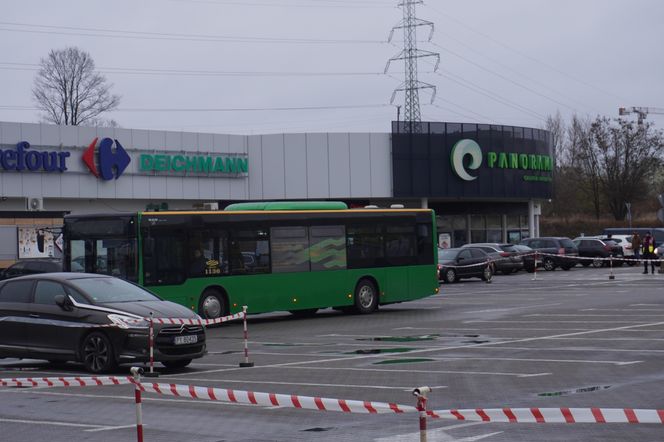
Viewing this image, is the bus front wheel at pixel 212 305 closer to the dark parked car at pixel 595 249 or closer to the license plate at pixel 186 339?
the license plate at pixel 186 339

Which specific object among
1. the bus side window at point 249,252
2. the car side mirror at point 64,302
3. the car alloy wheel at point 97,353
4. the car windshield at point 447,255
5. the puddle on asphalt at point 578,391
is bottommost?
the puddle on asphalt at point 578,391

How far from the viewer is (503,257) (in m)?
54.0

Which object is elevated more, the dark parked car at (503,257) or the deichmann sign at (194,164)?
the deichmann sign at (194,164)

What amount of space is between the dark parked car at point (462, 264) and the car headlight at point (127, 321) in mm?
33308

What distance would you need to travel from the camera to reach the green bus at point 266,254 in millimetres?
25469

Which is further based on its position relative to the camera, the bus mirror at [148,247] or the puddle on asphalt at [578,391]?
the bus mirror at [148,247]

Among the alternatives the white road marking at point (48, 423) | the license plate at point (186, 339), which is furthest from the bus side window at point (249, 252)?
the white road marking at point (48, 423)

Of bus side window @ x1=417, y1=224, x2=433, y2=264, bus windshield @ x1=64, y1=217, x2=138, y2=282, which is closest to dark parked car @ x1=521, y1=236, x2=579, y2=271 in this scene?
bus side window @ x1=417, y1=224, x2=433, y2=264

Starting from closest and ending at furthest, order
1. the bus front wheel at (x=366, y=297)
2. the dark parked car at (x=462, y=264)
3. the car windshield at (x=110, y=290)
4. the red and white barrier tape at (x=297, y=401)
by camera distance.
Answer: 1. the red and white barrier tape at (x=297, y=401)
2. the car windshield at (x=110, y=290)
3. the bus front wheel at (x=366, y=297)
4. the dark parked car at (x=462, y=264)

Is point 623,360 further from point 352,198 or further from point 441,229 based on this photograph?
point 441,229

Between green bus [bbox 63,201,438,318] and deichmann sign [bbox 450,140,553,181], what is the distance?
31581 millimetres

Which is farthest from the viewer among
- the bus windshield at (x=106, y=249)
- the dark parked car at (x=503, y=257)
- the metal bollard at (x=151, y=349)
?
the dark parked car at (x=503, y=257)

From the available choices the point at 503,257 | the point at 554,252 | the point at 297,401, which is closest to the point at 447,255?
the point at 503,257

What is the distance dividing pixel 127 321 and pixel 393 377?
4.00m
